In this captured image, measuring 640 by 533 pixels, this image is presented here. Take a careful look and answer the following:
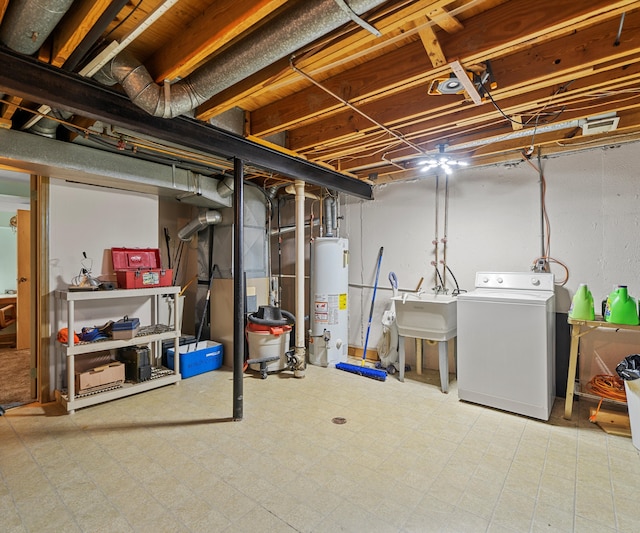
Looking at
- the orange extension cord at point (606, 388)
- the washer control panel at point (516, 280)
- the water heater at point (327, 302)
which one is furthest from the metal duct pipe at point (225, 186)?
the orange extension cord at point (606, 388)

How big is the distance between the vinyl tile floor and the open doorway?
1.94 meters

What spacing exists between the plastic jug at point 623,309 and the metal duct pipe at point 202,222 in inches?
165

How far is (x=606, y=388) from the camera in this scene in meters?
2.79

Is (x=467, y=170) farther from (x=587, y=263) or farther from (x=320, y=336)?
(x=320, y=336)

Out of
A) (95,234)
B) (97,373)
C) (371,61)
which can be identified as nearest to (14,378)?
(97,373)

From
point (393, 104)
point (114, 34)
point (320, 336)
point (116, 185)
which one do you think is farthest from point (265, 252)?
point (114, 34)

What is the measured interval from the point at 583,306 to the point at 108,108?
3.75 meters

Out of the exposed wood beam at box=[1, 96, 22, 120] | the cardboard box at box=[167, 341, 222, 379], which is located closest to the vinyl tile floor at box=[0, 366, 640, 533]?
the cardboard box at box=[167, 341, 222, 379]

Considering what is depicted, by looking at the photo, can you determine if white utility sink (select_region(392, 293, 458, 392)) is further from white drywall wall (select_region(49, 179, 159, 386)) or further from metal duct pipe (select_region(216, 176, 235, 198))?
white drywall wall (select_region(49, 179, 159, 386))

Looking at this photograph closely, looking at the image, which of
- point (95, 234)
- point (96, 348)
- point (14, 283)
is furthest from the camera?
point (14, 283)

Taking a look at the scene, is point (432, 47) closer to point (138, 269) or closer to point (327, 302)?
point (327, 302)

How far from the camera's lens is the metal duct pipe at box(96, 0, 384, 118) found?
4.83ft

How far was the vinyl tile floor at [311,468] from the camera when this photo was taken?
68.2 inches

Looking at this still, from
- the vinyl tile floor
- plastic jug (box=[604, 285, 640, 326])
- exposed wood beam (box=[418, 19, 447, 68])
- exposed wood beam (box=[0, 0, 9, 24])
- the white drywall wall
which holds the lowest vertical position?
the vinyl tile floor
